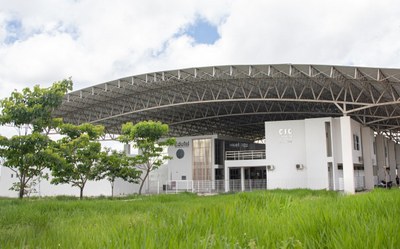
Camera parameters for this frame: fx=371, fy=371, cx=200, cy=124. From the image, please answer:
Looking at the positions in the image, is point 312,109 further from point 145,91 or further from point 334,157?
point 145,91

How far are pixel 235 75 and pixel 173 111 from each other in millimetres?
11586

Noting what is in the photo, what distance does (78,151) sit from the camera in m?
20.3

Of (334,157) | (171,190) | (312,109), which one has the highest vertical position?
(312,109)

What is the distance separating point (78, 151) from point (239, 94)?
553 inches

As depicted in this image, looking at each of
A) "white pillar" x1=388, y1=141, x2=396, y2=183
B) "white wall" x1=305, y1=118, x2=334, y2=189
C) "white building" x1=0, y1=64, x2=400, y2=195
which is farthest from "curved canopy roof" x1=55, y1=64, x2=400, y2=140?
"white pillar" x1=388, y1=141, x2=396, y2=183

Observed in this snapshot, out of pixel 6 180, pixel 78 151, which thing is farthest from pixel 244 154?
pixel 6 180

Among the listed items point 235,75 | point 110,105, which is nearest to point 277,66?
point 235,75

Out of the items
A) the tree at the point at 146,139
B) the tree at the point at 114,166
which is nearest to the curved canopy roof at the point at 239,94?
the tree at the point at 146,139

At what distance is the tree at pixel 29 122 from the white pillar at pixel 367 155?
2300 centimetres

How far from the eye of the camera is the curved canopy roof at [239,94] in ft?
74.1

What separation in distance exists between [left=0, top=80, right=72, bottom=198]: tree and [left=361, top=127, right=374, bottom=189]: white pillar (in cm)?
2300

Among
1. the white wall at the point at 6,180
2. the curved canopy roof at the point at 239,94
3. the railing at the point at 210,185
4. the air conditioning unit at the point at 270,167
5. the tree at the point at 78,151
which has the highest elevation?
the curved canopy roof at the point at 239,94

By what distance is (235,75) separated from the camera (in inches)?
934

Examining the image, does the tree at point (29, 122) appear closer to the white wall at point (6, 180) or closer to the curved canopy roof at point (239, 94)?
the curved canopy roof at point (239, 94)
